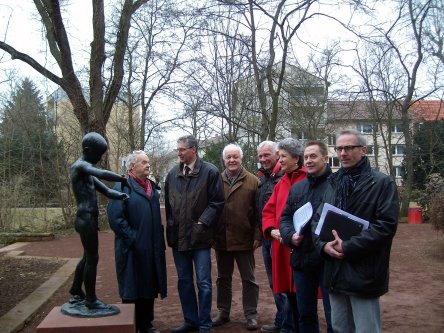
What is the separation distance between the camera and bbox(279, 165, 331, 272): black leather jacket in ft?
12.6

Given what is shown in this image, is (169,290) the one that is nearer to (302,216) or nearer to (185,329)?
(185,329)

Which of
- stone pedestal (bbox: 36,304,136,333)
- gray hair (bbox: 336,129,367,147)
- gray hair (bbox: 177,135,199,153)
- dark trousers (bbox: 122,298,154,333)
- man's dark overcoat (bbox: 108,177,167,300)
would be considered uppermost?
gray hair (bbox: 177,135,199,153)

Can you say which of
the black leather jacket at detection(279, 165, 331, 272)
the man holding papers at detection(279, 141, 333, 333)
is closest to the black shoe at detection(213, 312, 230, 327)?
the man holding papers at detection(279, 141, 333, 333)

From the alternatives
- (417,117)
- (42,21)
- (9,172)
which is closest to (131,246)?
(42,21)

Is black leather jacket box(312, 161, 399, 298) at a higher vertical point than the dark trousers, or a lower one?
higher

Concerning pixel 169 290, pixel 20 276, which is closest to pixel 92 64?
pixel 20 276

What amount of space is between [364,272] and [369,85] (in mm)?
21164

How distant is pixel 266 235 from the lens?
4586 millimetres

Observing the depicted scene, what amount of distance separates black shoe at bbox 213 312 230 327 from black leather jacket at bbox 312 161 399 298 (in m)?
2.35

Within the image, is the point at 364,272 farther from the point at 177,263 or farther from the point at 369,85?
the point at 369,85

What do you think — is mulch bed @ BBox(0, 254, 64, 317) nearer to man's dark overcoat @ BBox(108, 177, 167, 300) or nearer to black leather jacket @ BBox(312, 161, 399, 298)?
man's dark overcoat @ BBox(108, 177, 167, 300)

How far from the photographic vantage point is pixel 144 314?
492cm

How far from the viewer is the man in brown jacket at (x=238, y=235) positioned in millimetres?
5242

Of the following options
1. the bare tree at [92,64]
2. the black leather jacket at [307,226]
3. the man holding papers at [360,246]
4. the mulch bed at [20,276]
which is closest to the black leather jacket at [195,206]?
the black leather jacket at [307,226]
